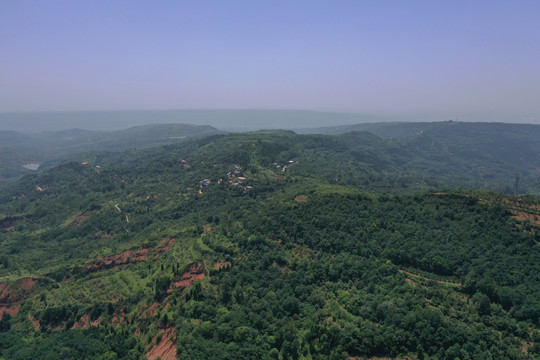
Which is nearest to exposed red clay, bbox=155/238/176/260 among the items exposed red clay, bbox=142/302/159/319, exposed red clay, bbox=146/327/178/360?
exposed red clay, bbox=142/302/159/319

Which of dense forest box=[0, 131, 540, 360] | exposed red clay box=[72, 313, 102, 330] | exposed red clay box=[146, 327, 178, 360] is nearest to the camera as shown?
dense forest box=[0, 131, 540, 360]

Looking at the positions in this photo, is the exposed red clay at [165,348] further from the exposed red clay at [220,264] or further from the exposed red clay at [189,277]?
the exposed red clay at [220,264]

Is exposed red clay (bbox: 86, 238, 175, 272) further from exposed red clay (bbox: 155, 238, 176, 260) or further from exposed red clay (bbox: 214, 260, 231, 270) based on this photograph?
exposed red clay (bbox: 214, 260, 231, 270)

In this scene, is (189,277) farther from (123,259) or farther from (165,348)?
(123,259)

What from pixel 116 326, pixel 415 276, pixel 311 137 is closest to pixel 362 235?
pixel 415 276

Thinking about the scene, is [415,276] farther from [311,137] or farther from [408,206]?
[311,137]

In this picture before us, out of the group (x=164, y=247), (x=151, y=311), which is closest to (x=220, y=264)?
(x=151, y=311)
